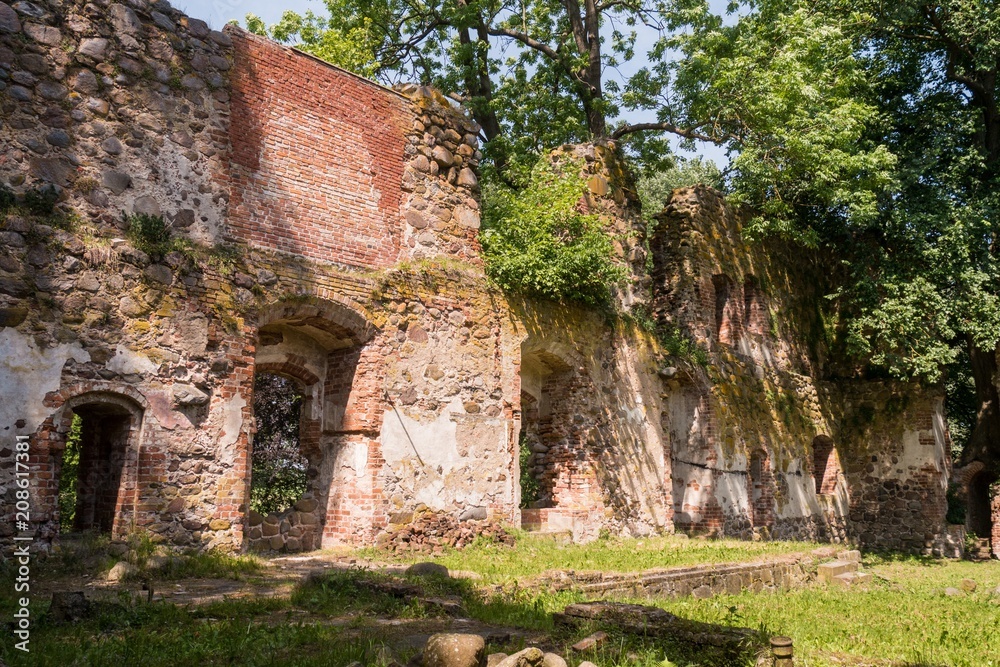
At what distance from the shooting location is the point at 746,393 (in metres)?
16.7

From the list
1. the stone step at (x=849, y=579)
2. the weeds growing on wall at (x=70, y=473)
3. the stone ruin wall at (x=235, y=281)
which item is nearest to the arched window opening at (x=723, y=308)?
the stone step at (x=849, y=579)

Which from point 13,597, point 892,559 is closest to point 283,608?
point 13,597

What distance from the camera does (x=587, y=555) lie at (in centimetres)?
1004

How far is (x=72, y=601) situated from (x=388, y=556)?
14.3 feet

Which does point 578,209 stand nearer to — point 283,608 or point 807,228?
point 807,228

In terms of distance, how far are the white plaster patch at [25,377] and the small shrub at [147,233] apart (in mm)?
1366

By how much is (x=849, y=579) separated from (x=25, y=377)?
9.85m

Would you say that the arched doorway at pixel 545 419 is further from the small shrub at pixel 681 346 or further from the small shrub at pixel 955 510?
the small shrub at pixel 955 510

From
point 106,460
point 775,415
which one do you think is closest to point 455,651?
point 106,460

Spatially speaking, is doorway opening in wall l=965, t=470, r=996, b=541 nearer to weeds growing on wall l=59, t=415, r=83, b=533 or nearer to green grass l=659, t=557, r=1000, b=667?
green grass l=659, t=557, r=1000, b=667

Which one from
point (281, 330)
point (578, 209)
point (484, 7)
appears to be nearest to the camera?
point (281, 330)

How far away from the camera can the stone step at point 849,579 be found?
10.7m

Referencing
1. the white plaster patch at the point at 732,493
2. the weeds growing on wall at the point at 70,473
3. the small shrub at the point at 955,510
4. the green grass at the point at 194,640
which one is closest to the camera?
the green grass at the point at 194,640

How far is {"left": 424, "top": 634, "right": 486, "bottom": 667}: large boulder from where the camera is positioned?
4.40 meters
